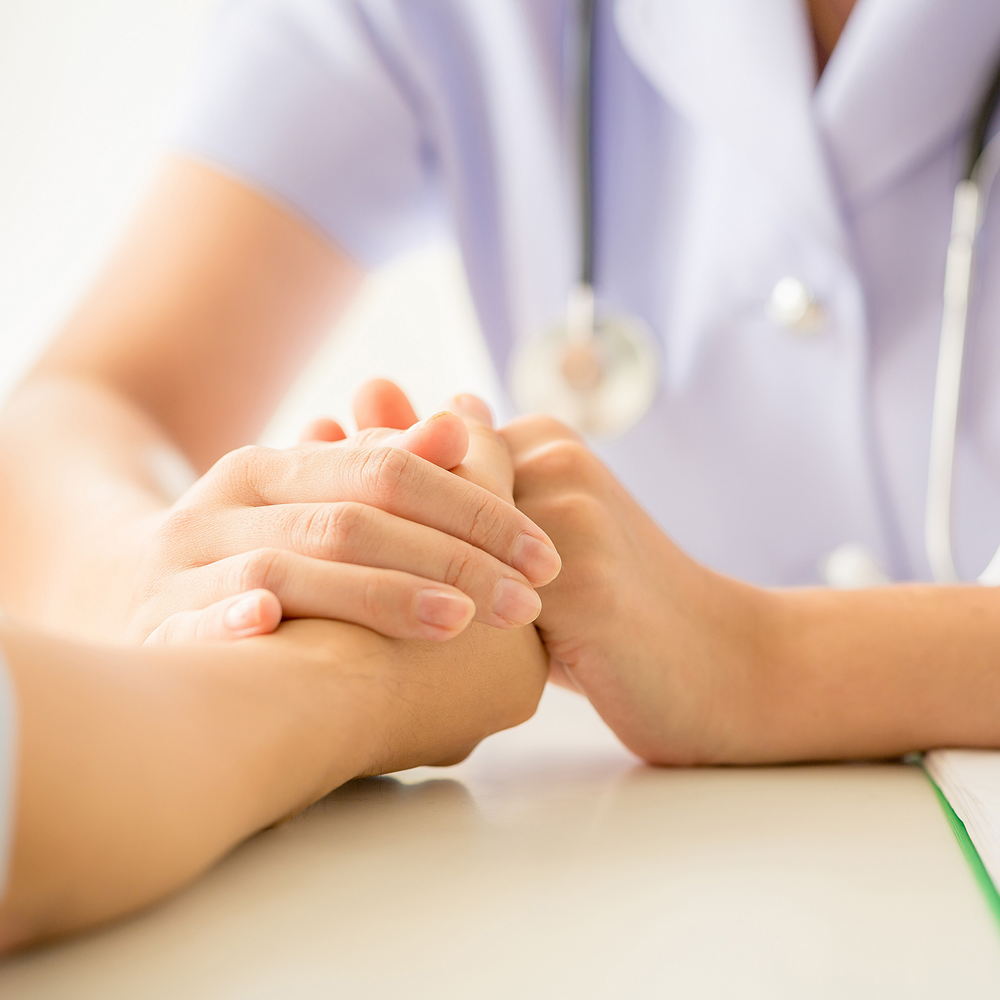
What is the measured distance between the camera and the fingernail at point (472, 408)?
21.0 inches

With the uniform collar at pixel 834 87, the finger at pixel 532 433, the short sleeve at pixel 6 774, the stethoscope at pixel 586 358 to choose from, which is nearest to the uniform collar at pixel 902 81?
the uniform collar at pixel 834 87

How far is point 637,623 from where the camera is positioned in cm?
46

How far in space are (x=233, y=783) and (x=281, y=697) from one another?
40 mm

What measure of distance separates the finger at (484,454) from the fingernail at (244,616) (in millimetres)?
100

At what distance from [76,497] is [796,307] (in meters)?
0.43

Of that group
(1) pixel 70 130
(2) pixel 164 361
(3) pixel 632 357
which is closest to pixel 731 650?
(3) pixel 632 357

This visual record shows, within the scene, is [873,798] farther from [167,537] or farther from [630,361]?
[630,361]

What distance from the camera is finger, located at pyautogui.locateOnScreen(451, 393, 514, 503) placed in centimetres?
46

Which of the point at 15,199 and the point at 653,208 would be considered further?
the point at 15,199

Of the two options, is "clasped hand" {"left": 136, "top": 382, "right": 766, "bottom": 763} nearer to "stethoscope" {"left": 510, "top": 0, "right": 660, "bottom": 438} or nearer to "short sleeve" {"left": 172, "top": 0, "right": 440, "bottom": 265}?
"stethoscope" {"left": 510, "top": 0, "right": 660, "bottom": 438}

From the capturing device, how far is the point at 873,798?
43cm

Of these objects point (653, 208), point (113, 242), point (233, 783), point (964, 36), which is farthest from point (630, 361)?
point (233, 783)

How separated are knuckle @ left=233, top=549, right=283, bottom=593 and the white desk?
8cm

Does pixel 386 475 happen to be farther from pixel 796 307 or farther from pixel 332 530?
pixel 796 307
